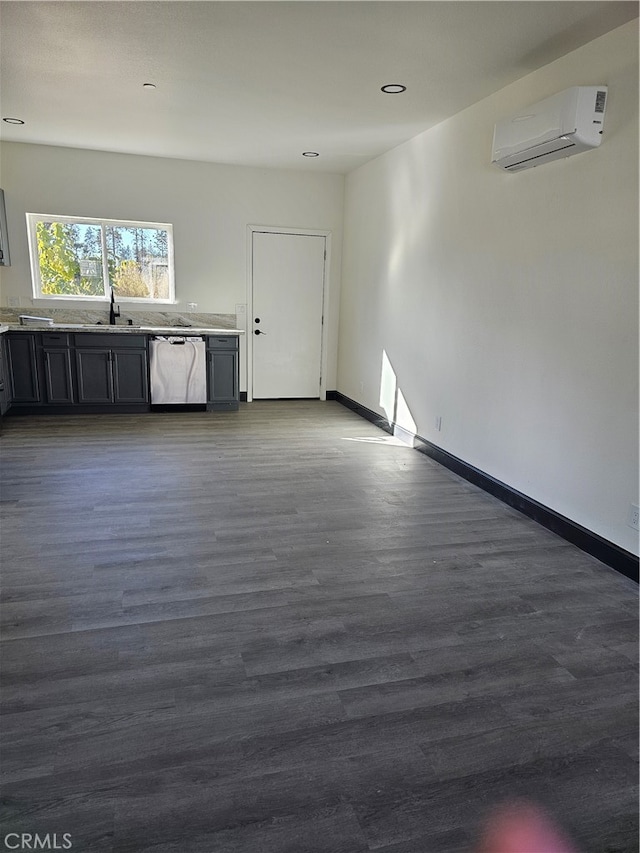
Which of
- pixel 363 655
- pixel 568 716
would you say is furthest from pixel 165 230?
pixel 568 716

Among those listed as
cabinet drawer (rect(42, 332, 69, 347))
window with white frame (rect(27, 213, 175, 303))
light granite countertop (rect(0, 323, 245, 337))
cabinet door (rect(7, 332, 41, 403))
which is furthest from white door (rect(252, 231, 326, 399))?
cabinet door (rect(7, 332, 41, 403))

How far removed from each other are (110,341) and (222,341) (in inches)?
47.6

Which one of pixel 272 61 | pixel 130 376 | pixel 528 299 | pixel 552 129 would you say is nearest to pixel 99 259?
pixel 130 376

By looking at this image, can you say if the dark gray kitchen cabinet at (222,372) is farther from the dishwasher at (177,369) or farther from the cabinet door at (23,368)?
the cabinet door at (23,368)

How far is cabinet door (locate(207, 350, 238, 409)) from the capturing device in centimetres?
641

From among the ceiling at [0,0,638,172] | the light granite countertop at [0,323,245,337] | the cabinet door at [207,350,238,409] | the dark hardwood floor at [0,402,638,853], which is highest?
the ceiling at [0,0,638,172]

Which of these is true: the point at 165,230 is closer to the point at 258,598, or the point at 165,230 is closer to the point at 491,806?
the point at 258,598

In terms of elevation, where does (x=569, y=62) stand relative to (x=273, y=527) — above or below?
above

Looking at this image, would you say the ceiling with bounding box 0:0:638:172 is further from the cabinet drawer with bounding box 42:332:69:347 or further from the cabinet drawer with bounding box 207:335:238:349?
the cabinet drawer with bounding box 207:335:238:349

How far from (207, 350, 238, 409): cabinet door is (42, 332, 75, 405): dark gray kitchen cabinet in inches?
58.2

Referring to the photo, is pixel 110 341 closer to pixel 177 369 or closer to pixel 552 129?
pixel 177 369

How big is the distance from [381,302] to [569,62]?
9.77 ft

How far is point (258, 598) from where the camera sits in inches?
101

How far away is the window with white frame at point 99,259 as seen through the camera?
A: 6.25 metres
